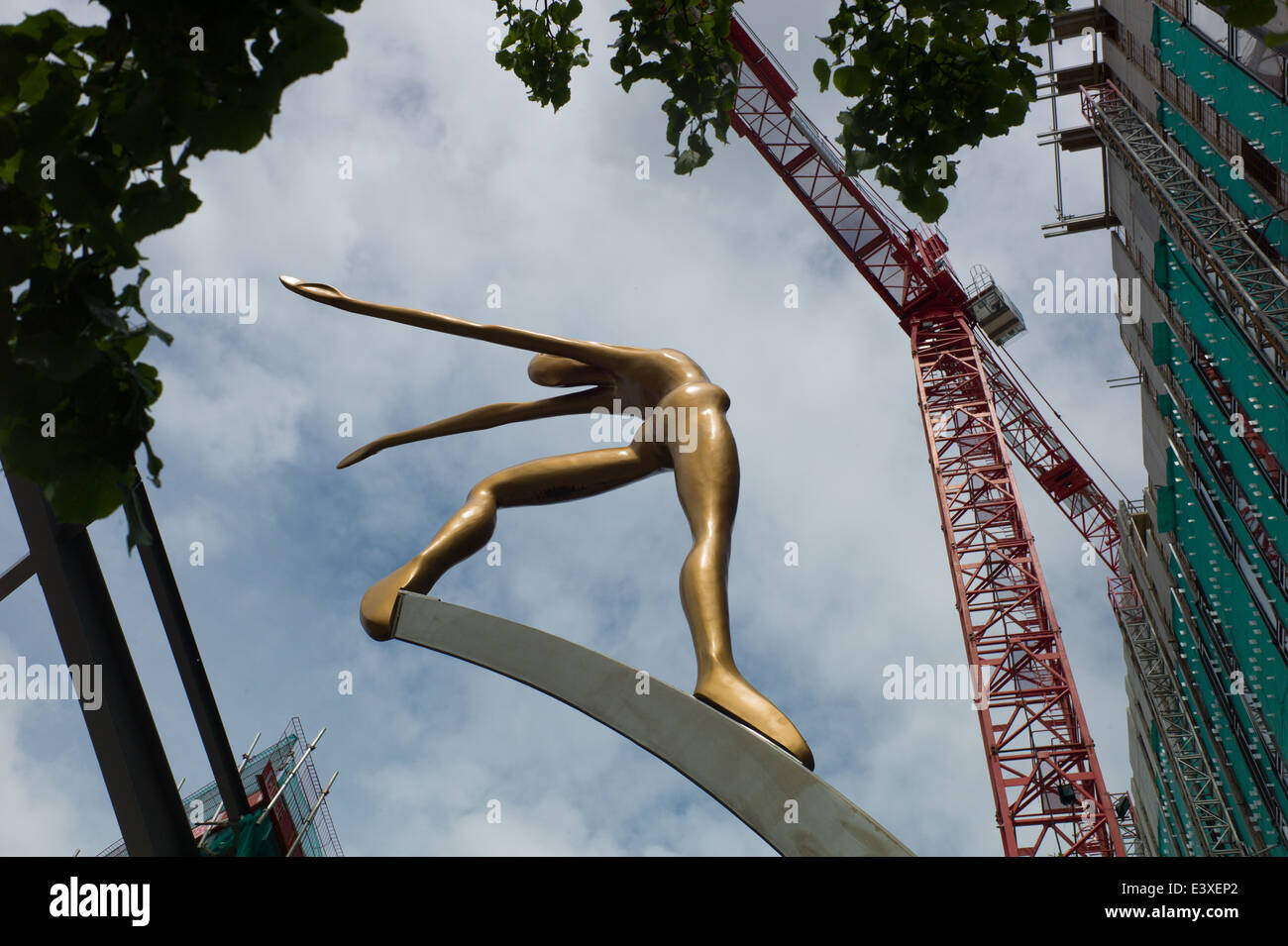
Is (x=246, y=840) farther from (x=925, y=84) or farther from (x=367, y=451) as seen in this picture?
(x=925, y=84)

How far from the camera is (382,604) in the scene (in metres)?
6.26

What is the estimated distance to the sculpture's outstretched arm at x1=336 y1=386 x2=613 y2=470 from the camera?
301 inches

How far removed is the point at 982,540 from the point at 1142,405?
579 centimetres

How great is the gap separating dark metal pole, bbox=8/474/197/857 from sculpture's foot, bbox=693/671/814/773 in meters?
2.54

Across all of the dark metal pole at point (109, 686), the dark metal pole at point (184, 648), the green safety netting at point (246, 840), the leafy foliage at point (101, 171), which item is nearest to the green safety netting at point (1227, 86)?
the green safety netting at point (246, 840)

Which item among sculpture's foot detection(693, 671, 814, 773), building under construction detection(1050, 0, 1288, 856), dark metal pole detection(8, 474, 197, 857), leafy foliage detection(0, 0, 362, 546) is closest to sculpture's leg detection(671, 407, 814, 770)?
sculpture's foot detection(693, 671, 814, 773)

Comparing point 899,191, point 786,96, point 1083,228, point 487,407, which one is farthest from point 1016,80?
point 786,96

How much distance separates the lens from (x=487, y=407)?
25.4 feet

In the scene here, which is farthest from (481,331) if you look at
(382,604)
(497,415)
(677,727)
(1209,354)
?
(1209,354)

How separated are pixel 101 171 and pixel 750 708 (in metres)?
3.72

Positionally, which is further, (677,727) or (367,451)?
(367,451)

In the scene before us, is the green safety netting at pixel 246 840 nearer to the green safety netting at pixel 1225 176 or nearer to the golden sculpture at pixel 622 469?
the golden sculpture at pixel 622 469

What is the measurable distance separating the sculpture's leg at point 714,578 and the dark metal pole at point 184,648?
2788 millimetres

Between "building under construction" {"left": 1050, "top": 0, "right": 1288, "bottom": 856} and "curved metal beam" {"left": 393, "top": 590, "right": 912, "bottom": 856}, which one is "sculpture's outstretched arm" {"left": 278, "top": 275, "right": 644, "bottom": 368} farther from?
"building under construction" {"left": 1050, "top": 0, "right": 1288, "bottom": 856}
